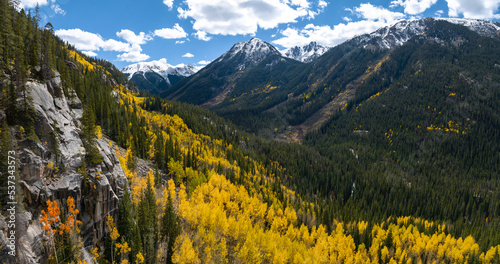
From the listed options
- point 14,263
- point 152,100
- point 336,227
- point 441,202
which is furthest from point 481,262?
point 152,100

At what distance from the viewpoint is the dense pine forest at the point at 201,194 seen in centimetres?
3428

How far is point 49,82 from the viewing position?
43500mm

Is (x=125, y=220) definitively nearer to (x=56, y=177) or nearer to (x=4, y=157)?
(x=56, y=177)

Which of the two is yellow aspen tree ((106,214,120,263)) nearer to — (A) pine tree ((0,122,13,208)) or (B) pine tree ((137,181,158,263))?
(B) pine tree ((137,181,158,263))

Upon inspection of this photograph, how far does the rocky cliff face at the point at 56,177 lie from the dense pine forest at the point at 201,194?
281 mm

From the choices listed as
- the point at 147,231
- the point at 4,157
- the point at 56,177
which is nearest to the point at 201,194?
the point at 147,231

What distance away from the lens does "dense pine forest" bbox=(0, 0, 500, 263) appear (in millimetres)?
34281

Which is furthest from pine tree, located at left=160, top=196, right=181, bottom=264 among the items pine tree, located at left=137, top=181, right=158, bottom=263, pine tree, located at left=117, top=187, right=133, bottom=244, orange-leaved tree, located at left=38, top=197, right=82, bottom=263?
orange-leaved tree, located at left=38, top=197, right=82, bottom=263

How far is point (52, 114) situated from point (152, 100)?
16432 cm

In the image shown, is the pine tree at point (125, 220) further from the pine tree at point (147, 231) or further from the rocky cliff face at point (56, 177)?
the pine tree at point (147, 231)

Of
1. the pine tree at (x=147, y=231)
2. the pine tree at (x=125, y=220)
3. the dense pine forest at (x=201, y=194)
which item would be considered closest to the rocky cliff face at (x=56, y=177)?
the dense pine forest at (x=201, y=194)

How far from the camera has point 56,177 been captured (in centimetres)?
3416

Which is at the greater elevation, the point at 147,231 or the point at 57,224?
the point at 57,224

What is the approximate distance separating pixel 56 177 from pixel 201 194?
149 feet
